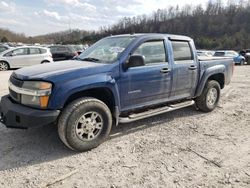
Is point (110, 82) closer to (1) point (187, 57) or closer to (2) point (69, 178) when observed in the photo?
(2) point (69, 178)

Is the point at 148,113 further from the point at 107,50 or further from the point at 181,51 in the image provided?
the point at 181,51

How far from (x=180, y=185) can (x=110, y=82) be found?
1830mm

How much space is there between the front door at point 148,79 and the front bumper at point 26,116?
4.08ft

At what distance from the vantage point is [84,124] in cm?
404

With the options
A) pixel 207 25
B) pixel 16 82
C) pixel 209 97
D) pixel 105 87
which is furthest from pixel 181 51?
pixel 207 25

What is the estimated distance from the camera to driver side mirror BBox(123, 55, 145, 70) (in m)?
4.36

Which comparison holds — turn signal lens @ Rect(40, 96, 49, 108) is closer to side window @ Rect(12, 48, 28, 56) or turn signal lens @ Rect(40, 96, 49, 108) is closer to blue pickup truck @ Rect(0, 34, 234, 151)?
blue pickup truck @ Rect(0, 34, 234, 151)

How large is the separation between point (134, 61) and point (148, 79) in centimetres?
50

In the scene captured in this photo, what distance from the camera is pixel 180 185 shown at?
320 cm

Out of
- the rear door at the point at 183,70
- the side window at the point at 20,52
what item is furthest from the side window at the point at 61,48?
the rear door at the point at 183,70

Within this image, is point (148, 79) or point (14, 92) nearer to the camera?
point (14, 92)

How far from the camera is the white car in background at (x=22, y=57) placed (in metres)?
15.4

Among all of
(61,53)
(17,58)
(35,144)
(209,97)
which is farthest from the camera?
(61,53)

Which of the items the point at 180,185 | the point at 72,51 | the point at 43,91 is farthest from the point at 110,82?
the point at 72,51
